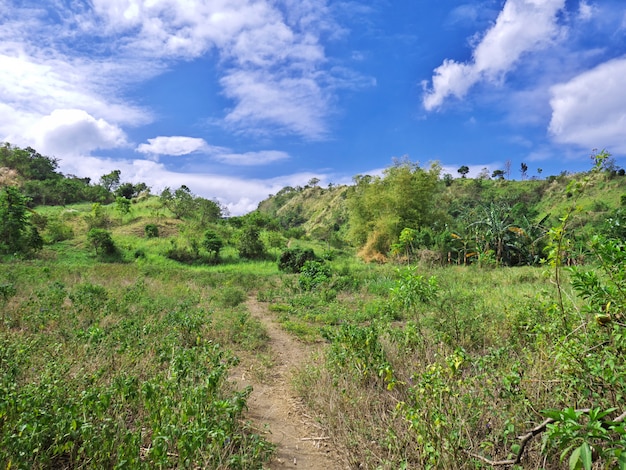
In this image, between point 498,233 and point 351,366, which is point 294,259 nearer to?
point 498,233

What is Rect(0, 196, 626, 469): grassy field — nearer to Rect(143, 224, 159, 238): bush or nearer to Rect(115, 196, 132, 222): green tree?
Rect(143, 224, 159, 238): bush

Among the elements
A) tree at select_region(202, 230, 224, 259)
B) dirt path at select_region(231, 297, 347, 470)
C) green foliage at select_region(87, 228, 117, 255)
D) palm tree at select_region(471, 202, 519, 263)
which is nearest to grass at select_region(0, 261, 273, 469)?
dirt path at select_region(231, 297, 347, 470)

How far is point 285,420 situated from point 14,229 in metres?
22.7

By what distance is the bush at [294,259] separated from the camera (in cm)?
2033

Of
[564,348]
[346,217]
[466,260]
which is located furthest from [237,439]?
[346,217]

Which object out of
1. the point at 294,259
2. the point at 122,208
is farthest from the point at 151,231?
the point at 294,259

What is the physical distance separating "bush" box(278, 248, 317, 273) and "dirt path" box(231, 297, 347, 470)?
45.6 ft

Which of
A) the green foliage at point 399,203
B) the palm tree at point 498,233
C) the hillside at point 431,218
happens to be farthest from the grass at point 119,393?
the green foliage at point 399,203

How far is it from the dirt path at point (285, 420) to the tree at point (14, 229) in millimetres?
20457

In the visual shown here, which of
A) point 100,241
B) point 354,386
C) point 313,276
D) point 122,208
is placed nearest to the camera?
point 354,386

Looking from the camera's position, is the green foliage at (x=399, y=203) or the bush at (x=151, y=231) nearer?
the green foliage at (x=399, y=203)

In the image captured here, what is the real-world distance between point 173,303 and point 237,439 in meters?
6.33

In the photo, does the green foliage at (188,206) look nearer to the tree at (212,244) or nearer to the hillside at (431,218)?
the tree at (212,244)

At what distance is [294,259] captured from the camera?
2073cm
